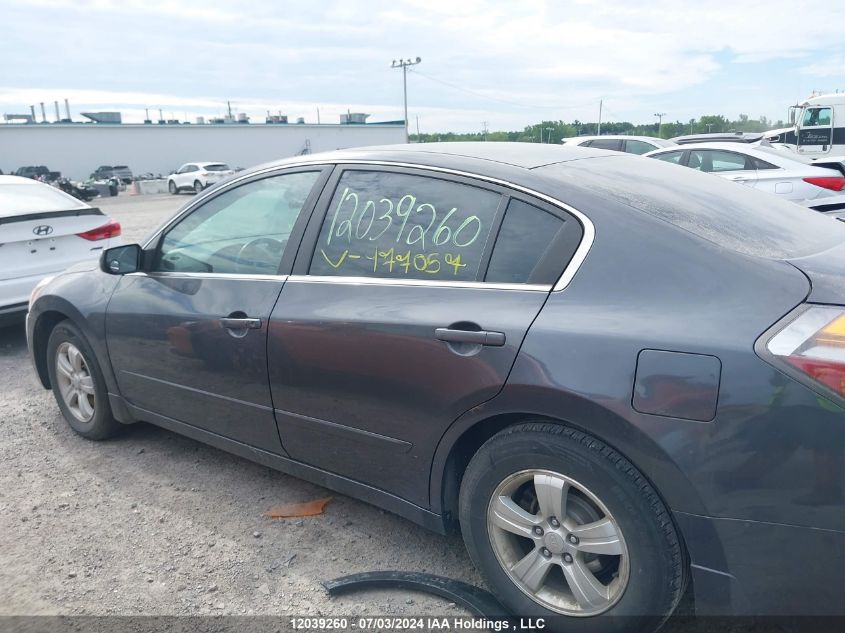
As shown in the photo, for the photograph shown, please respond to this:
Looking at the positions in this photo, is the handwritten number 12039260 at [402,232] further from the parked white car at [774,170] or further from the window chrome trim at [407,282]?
the parked white car at [774,170]

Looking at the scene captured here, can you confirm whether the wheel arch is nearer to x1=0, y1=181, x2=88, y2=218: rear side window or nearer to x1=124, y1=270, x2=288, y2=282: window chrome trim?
x1=124, y1=270, x2=288, y2=282: window chrome trim

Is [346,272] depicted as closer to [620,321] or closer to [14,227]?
[620,321]

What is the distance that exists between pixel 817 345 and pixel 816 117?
22.3 metres

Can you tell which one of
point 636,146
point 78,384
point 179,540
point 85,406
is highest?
point 636,146

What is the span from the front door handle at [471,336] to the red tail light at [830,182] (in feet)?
28.6

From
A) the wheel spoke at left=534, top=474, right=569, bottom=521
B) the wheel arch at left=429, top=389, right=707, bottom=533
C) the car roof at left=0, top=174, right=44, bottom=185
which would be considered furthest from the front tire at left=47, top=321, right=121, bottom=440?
the car roof at left=0, top=174, right=44, bottom=185

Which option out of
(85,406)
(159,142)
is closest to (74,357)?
(85,406)

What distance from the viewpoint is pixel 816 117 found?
20969 millimetres

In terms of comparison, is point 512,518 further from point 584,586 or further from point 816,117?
point 816,117

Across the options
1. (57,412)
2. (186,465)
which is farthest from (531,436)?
(57,412)

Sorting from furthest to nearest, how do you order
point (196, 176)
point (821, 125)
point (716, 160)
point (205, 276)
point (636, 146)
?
1. point (196, 176)
2. point (821, 125)
3. point (636, 146)
4. point (716, 160)
5. point (205, 276)

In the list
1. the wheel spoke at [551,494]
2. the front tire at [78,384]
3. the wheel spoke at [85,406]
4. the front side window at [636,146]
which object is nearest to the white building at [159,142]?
the front side window at [636,146]

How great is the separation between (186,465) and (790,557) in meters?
3.10

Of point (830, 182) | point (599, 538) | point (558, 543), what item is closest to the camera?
point (599, 538)
